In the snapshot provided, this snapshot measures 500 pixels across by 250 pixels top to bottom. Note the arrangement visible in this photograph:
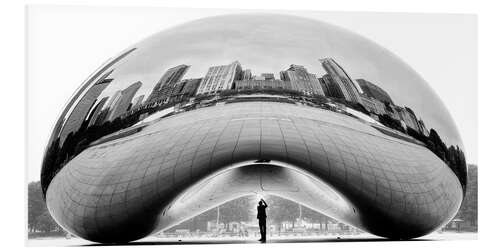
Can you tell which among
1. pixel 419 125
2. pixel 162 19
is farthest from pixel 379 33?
pixel 419 125

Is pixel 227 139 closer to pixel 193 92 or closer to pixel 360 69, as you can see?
pixel 193 92

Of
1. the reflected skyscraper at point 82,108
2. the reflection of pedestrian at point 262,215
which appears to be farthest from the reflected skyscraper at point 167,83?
the reflection of pedestrian at point 262,215

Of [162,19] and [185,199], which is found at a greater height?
[162,19]

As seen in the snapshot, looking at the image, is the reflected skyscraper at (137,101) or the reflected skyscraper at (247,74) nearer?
the reflected skyscraper at (247,74)

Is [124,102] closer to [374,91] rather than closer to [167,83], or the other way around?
[167,83]

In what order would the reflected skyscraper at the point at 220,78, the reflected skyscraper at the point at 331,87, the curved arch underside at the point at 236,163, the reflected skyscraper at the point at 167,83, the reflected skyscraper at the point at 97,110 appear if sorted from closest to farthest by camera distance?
the curved arch underside at the point at 236,163 → the reflected skyscraper at the point at 220,78 → the reflected skyscraper at the point at 167,83 → the reflected skyscraper at the point at 331,87 → the reflected skyscraper at the point at 97,110

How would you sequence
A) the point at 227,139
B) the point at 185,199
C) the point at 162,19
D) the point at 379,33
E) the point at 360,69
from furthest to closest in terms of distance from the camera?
the point at 379,33 < the point at 162,19 < the point at 185,199 < the point at 360,69 < the point at 227,139

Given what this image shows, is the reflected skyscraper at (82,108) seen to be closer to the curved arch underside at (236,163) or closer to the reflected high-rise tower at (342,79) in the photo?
the curved arch underside at (236,163)

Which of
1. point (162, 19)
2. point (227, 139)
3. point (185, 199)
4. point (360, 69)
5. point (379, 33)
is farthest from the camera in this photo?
point (379, 33)
